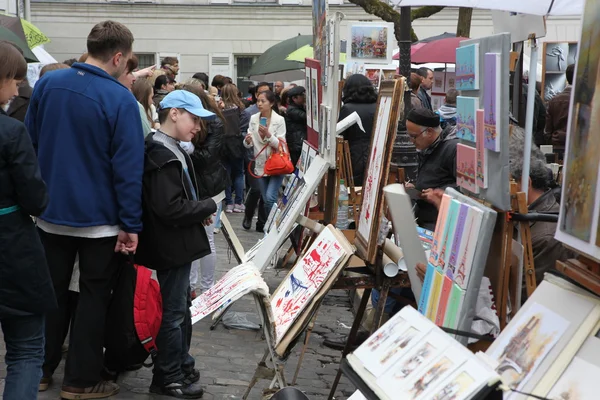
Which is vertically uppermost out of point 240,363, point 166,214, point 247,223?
point 166,214

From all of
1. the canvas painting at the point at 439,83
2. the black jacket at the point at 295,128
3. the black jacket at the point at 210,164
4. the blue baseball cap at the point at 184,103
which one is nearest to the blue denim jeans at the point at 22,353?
the blue baseball cap at the point at 184,103

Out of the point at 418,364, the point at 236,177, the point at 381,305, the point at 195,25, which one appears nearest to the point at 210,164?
the point at 381,305

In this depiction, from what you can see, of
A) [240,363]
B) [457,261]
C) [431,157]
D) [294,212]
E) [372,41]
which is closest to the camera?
[457,261]

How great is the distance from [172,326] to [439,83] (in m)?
11.6

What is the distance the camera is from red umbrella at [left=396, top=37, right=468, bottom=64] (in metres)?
16.0

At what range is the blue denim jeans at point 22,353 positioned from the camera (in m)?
4.25

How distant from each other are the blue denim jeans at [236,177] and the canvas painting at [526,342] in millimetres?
9857

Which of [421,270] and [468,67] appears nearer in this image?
[468,67]

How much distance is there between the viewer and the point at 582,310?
110 inches

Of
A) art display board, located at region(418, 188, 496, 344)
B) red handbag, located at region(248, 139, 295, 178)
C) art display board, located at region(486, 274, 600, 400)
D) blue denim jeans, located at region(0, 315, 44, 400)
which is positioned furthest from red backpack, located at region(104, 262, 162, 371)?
red handbag, located at region(248, 139, 295, 178)

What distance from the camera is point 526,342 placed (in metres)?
2.92

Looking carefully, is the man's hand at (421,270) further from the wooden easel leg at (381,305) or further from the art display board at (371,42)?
the art display board at (371,42)

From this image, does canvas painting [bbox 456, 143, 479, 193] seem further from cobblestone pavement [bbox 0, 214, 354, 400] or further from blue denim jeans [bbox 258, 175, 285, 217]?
blue denim jeans [bbox 258, 175, 285, 217]

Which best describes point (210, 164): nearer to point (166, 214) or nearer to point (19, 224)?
point (166, 214)
